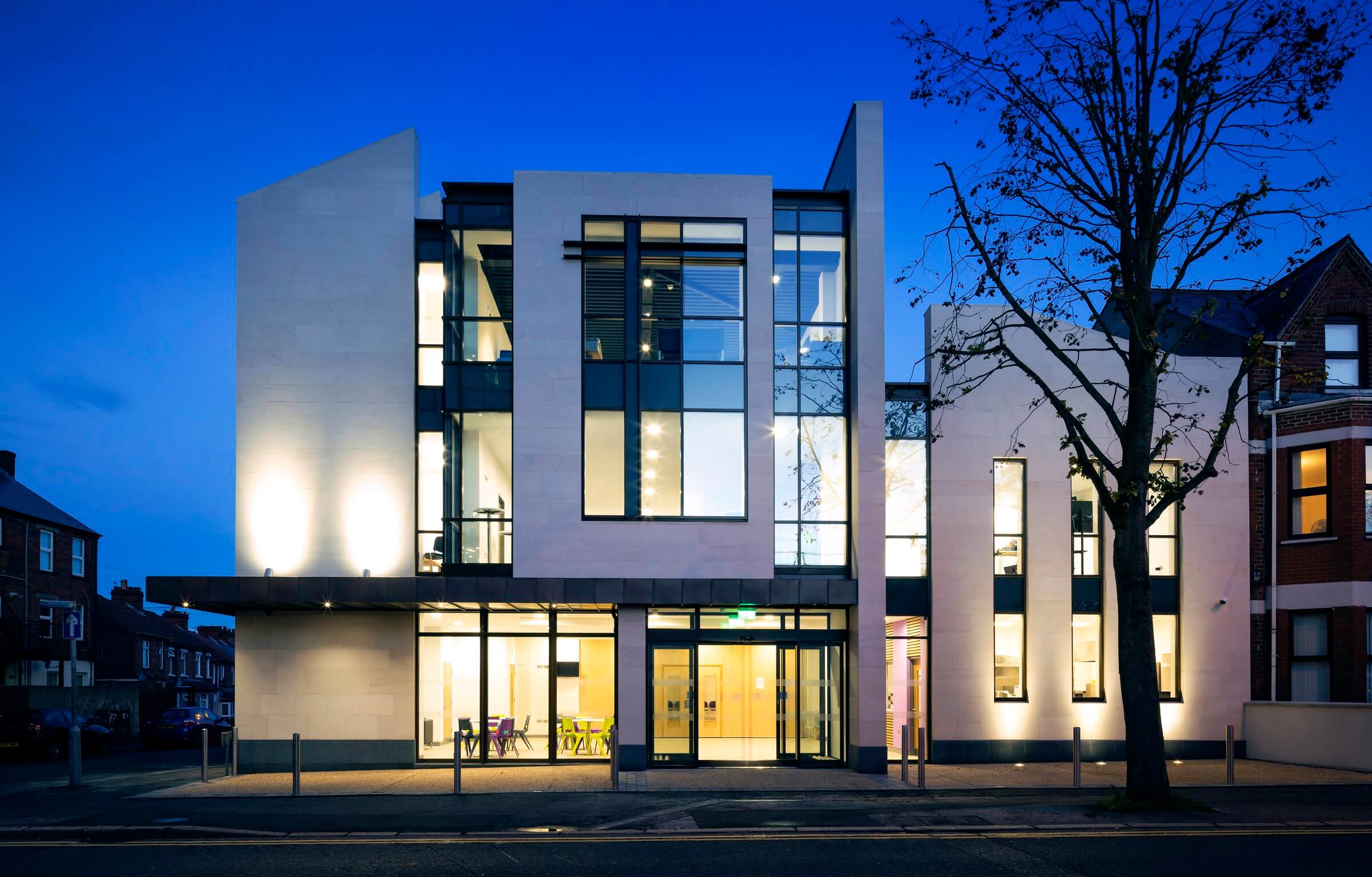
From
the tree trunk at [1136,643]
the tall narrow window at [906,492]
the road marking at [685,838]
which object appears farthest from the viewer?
the tall narrow window at [906,492]

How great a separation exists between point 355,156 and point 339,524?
738 centimetres

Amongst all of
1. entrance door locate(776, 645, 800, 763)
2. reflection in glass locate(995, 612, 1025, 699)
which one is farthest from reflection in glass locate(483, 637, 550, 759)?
reflection in glass locate(995, 612, 1025, 699)

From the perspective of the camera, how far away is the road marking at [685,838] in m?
11.6

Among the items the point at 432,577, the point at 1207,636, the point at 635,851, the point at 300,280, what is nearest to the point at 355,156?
the point at 300,280

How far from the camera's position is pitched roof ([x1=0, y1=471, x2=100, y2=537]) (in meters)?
34.2

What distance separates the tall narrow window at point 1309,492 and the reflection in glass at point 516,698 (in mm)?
15810

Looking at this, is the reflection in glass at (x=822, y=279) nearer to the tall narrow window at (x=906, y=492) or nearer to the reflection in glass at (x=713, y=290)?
the reflection in glass at (x=713, y=290)

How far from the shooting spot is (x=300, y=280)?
1916 cm

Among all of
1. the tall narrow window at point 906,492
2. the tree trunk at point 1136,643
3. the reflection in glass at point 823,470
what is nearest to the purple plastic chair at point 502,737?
the reflection in glass at point 823,470

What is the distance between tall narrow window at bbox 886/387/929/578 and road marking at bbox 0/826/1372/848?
8275mm

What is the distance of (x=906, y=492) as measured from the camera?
65.4ft

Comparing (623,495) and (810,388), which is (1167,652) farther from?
(623,495)

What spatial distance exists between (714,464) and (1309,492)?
12.4 metres

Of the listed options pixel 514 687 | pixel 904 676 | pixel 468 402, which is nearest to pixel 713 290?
pixel 468 402
